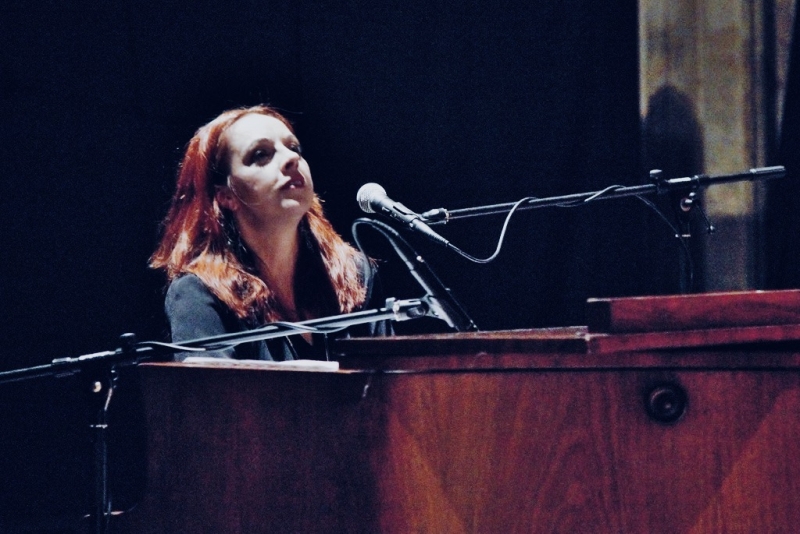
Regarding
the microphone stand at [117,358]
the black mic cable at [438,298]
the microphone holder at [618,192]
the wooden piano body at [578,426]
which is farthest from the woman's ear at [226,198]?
the wooden piano body at [578,426]

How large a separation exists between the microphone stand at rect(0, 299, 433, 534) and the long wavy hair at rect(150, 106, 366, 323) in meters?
1.06

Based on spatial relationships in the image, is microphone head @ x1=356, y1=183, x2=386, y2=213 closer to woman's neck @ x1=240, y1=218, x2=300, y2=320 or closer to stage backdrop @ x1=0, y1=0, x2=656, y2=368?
woman's neck @ x1=240, y1=218, x2=300, y2=320

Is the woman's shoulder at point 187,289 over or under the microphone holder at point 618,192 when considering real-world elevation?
under

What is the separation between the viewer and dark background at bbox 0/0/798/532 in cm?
272

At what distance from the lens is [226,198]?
9.09 ft

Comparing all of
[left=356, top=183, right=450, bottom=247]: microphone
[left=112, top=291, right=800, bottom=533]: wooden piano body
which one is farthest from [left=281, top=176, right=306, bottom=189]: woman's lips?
[left=112, top=291, right=800, bottom=533]: wooden piano body

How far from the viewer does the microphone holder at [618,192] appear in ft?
6.65

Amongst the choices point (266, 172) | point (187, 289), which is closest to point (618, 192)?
point (266, 172)

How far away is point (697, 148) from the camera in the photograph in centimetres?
362

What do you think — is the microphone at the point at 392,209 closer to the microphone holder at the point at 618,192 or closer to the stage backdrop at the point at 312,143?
the microphone holder at the point at 618,192

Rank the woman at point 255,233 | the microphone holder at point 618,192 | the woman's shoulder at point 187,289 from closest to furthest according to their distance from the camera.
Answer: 1. the microphone holder at point 618,192
2. the woman's shoulder at point 187,289
3. the woman at point 255,233

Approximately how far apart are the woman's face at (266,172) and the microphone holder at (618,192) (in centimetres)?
Result: 64

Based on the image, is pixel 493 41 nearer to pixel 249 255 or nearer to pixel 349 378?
pixel 249 255

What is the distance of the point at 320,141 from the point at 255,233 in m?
0.73
